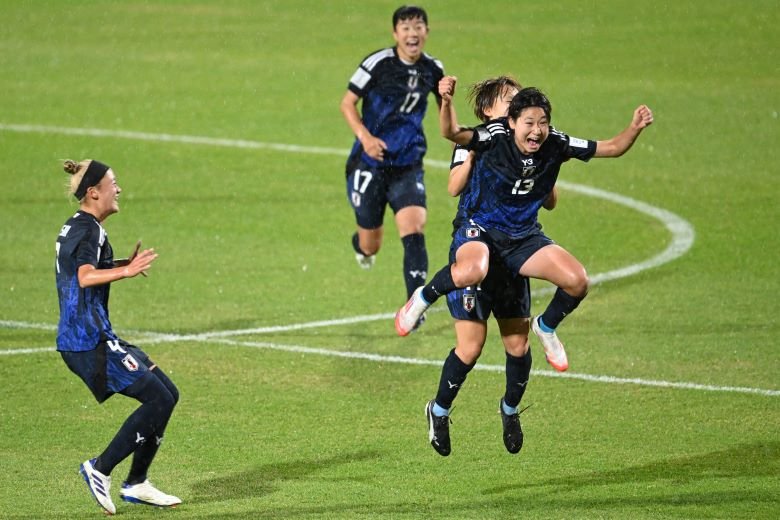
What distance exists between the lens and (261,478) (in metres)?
9.66

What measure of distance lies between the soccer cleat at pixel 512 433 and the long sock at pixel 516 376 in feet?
0.29

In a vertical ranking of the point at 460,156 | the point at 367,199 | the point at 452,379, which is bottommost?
the point at 452,379

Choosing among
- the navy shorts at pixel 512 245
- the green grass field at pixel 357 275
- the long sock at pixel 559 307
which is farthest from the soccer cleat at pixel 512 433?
the navy shorts at pixel 512 245

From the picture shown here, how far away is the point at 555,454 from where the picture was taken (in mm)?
10188

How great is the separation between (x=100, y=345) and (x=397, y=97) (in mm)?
5186

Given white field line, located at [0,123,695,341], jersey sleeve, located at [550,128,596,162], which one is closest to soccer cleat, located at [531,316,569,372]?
jersey sleeve, located at [550,128,596,162]

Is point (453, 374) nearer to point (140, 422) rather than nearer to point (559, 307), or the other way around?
point (559, 307)

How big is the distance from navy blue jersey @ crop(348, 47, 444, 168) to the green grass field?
1717 mm

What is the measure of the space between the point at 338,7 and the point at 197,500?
23.4m

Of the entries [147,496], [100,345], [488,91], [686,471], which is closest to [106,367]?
[100,345]

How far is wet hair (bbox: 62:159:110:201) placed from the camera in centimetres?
885

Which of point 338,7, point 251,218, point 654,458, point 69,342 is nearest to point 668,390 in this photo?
point 654,458

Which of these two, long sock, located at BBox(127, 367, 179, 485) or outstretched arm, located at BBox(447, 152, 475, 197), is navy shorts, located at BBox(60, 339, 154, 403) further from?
outstretched arm, located at BBox(447, 152, 475, 197)

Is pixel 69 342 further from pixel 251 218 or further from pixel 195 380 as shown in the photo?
pixel 251 218
